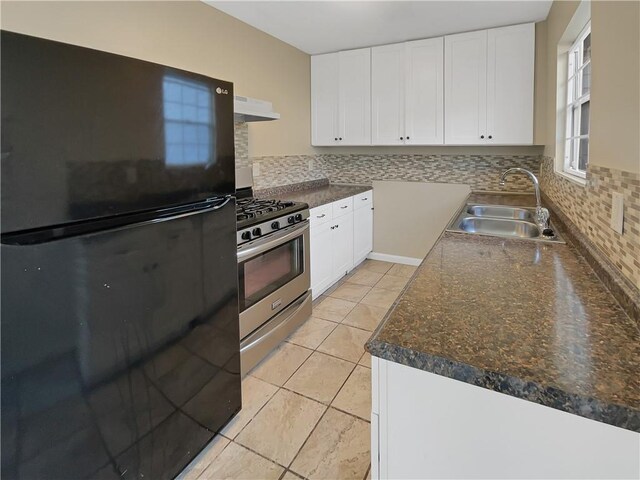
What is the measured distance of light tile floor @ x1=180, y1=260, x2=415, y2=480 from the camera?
1.56m

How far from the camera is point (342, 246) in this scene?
362 centimetres

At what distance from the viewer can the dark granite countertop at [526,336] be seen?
2.26 ft

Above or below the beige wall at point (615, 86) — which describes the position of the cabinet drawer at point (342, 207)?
below

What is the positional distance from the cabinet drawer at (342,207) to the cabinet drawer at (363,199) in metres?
0.11

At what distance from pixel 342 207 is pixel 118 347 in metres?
2.59

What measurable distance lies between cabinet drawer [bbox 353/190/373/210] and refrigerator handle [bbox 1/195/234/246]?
7.96 ft

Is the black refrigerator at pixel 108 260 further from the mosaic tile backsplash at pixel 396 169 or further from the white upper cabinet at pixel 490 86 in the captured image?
the white upper cabinet at pixel 490 86

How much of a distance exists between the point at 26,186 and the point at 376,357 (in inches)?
37.9

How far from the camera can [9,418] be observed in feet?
3.11

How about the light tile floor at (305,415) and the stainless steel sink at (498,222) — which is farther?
the stainless steel sink at (498,222)

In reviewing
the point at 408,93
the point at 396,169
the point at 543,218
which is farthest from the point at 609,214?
the point at 396,169

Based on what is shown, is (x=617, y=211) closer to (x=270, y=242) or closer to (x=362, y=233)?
(x=270, y=242)

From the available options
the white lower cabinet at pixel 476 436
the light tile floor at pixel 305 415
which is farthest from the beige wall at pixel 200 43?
the white lower cabinet at pixel 476 436

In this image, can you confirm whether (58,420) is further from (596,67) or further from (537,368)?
(596,67)
